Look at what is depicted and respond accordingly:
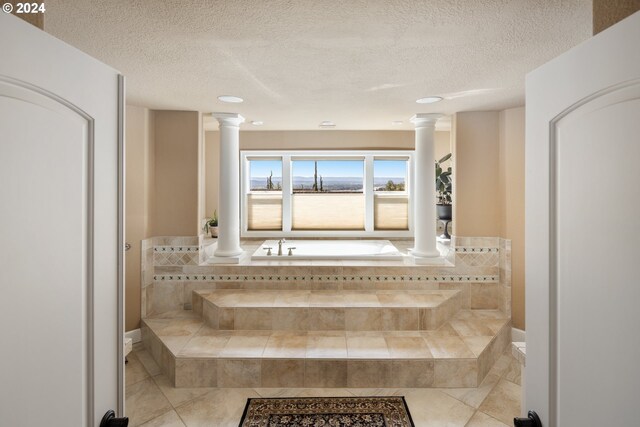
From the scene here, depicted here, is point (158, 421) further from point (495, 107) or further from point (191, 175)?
point (495, 107)

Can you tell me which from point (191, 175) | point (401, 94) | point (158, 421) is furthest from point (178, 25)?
point (158, 421)

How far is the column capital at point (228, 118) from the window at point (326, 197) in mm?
1449

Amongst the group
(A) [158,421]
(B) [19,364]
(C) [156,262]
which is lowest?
(A) [158,421]

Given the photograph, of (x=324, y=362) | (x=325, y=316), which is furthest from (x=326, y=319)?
(x=324, y=362)

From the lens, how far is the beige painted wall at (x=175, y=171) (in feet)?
12.2

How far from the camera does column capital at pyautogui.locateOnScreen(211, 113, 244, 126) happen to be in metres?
3.85

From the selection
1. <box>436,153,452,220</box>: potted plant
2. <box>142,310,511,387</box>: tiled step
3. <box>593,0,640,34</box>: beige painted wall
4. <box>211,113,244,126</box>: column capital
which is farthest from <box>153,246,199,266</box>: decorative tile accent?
<box>593,0,640,34</box>: beige painted wall

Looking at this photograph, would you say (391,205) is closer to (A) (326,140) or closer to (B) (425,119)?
(A) (326,140)

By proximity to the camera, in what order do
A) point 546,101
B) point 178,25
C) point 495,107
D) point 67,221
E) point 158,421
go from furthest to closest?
point 495,107
point 158,421
point 178,25
point 546,101
point 67,221

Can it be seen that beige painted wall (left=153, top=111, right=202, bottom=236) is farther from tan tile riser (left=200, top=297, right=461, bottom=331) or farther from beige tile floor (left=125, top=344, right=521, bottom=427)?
beige tile floor (left=125, top=344, right=521, bottom=427)

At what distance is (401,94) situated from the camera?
301 centimetres

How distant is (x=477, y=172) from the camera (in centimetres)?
378

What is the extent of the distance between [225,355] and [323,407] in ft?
2.83

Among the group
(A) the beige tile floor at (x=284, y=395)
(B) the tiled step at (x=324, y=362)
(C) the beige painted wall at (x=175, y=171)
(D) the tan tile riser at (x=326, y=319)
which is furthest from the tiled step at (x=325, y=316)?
(C) the beige painted wall at (x=175, y=171)
